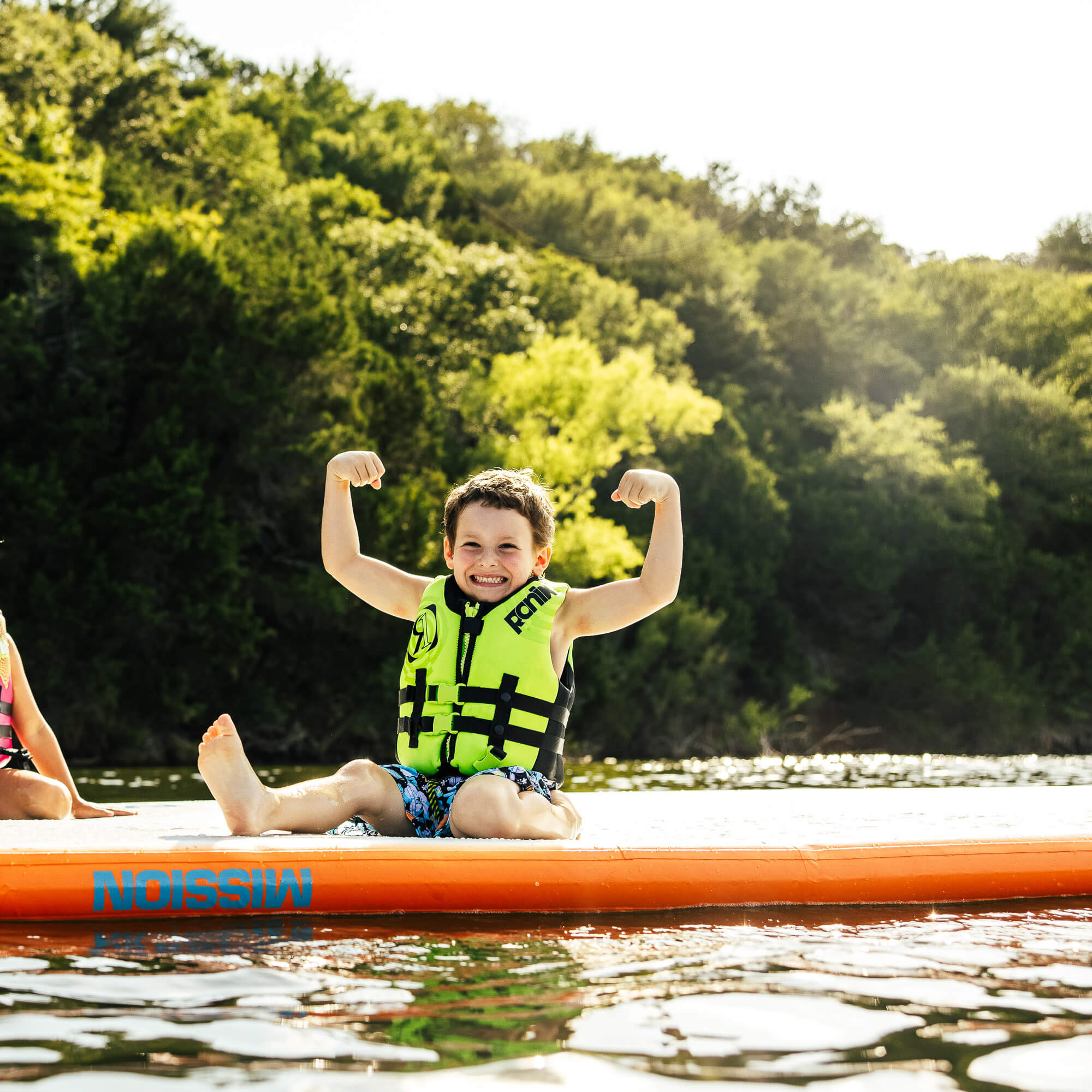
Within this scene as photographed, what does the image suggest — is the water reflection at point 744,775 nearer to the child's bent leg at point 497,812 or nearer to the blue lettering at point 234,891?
the child's bent leg at point 497,812

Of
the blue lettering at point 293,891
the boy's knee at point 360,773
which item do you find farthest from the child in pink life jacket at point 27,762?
the blue lettering at point 293,891

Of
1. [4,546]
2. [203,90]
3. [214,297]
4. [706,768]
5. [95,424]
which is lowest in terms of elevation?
[706,768]

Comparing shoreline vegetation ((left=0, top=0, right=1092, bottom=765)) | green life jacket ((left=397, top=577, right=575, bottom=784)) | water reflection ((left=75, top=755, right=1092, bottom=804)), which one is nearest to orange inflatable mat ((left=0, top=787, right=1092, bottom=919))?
green life jacket ((left=397, top=577, right=575, bottom=784))

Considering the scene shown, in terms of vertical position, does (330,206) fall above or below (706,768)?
above

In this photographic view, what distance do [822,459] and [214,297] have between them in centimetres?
1800

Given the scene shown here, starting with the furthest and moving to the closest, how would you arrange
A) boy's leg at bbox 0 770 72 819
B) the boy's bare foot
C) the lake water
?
boy's leg at bbox 0 770 72 819
the boy's bare foot
the lake water

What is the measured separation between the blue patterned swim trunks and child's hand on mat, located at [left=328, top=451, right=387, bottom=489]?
0.80 metres

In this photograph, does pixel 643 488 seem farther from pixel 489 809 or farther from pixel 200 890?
pixel 200 890

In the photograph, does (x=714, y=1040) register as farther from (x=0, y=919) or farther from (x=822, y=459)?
(x=822, y=459)

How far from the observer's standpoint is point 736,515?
101ft

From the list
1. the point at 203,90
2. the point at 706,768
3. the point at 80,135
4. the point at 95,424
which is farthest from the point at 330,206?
the point at 706,768

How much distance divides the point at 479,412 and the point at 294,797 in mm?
22271

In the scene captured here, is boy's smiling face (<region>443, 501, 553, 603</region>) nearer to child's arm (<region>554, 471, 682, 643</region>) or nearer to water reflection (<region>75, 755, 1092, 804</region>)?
child's arm (<region>554, 471, 682, 643</region>)

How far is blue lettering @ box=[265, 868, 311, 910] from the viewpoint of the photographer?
328cm
